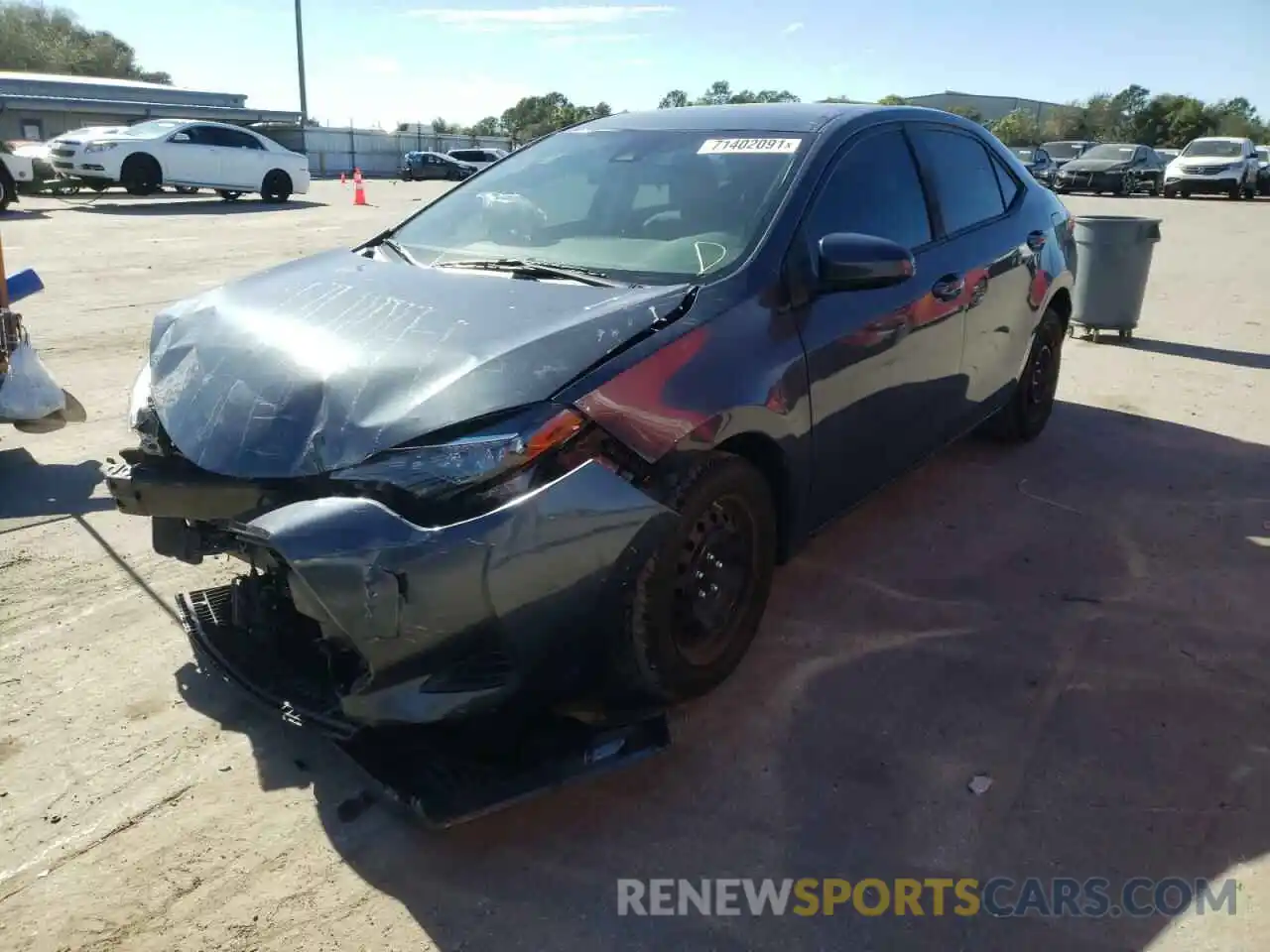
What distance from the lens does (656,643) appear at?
108 inches

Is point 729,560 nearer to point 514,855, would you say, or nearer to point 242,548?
point 514,855

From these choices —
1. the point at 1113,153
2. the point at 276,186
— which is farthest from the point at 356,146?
the point at 1113,153

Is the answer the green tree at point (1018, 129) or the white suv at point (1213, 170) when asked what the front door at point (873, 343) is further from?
the green tree at point (1018, 129)

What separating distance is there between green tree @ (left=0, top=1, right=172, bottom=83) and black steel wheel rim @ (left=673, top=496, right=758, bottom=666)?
73.4m

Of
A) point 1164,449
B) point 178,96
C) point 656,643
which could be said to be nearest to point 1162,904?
point 656,643

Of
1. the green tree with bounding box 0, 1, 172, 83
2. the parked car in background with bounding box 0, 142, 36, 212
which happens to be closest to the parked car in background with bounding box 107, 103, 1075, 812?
the parked car in background with bounding box 0, 142, 36, 212

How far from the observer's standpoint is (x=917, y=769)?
2893mm

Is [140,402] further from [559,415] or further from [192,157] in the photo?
[192,157]

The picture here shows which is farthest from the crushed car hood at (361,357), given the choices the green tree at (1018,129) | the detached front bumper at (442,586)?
the green tree at (1018,129)

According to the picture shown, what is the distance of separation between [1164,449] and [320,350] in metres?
4.95

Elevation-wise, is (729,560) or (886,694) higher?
(729,560)

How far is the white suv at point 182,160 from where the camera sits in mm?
19422

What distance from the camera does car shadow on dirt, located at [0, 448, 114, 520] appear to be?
4523 millimetres

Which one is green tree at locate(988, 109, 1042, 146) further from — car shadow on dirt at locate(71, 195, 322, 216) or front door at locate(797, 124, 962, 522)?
front door at locate(797, 124, 962, 522)
